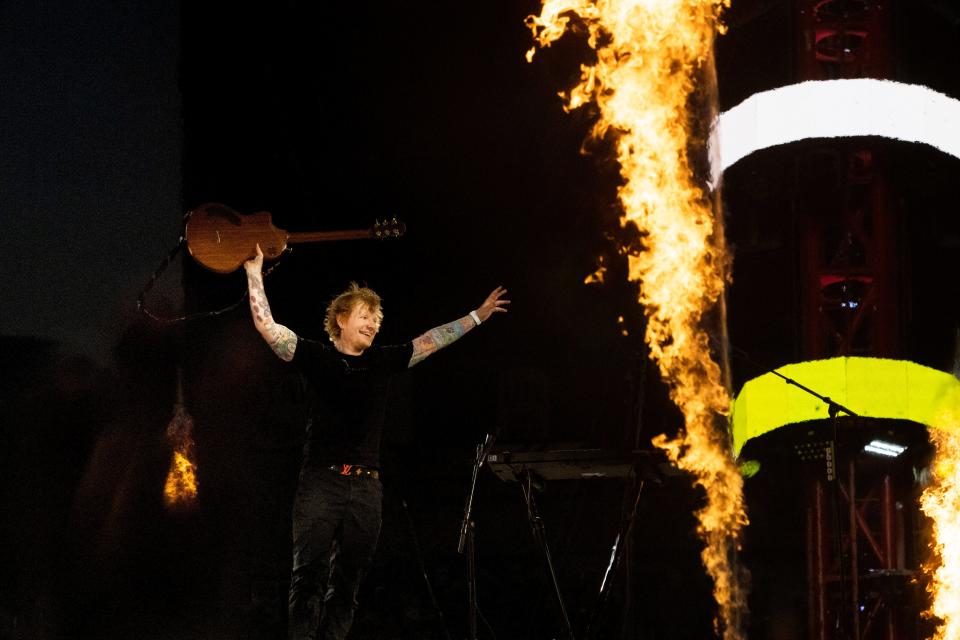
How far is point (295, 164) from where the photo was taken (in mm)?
12094

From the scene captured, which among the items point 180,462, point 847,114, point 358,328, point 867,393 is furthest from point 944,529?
point 180,462

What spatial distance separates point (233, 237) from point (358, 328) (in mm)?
888

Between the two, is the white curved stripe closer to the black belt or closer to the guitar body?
the guitar body

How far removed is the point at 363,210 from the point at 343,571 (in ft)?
25.0

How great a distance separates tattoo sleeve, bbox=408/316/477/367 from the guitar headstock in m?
0.57

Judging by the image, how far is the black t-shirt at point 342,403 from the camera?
5293 mm

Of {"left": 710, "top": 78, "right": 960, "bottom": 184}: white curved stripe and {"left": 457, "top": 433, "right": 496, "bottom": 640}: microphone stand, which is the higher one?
{"left": 710, "top": 78, "right": 960, "bottom": 184}: white curved stripe

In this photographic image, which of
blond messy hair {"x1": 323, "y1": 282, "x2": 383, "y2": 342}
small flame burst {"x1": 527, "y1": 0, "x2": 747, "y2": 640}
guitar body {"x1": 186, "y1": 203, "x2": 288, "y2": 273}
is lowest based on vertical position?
blond messy hair {"x1": 323, "y1": 282, "x2": 383, "y2": 342}

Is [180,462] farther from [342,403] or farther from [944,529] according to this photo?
[944,529]

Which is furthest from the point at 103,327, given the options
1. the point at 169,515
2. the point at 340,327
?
the point at 340,327

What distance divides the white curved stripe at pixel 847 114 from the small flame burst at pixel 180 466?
20.9 ft

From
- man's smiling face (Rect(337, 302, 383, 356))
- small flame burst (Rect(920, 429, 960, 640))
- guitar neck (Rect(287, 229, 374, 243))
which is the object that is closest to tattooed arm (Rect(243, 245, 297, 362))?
man's smiling face (Rect(337, 302, 383, 356))

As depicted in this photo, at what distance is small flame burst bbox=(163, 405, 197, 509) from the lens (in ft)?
39.1

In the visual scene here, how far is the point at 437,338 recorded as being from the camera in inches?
230
